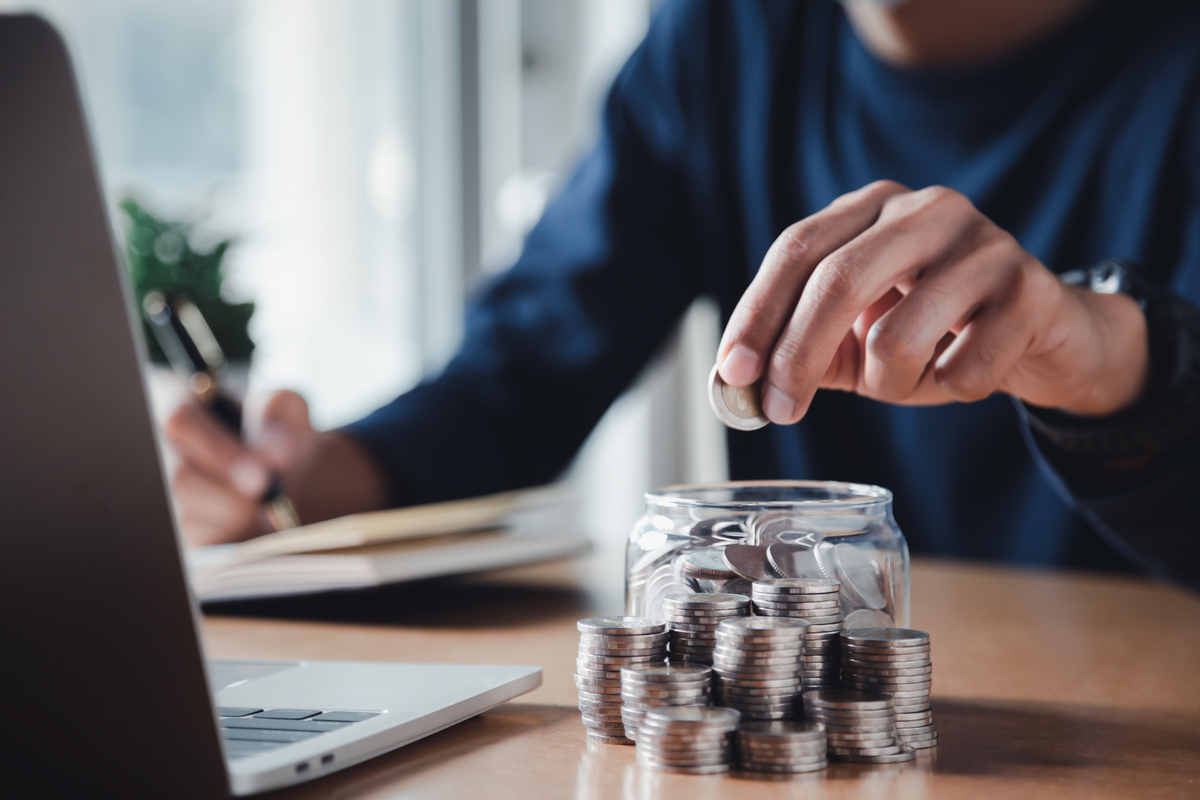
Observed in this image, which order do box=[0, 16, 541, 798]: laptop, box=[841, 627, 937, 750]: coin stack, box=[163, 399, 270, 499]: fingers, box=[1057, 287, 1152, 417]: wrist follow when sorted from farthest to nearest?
1. box=[163, 399, 270, 499]: fingers
2. box=[1057, 287, 1152, 417]: wrist
3. box=[841, 627, 937, 750]: coin stack
4. box=[0, 16, 541, 798]: laptop

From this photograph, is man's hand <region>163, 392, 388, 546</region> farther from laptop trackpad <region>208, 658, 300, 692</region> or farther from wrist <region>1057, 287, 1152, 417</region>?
wrist <region>1057, 287, 1152, 417</region>

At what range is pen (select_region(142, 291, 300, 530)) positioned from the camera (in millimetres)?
1035

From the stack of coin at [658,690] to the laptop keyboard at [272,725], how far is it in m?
0.12

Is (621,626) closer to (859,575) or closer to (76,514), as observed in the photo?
(859,575)

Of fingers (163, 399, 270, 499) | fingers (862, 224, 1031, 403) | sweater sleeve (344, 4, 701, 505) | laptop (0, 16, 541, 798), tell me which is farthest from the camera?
sweater sleeve (344, 4, 701, 505)

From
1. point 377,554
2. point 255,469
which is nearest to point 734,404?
point 377,554

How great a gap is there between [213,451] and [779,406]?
2.16 feet

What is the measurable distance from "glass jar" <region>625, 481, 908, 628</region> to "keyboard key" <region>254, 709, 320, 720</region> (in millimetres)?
173

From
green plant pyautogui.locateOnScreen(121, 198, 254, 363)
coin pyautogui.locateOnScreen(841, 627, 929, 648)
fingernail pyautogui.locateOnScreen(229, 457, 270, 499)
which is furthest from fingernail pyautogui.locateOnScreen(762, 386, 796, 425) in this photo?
green plant pyautogui.locateOnScreen(121, 198, 254, 363)

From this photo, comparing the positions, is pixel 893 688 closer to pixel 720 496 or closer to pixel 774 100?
pixel 720 496

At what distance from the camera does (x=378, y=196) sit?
2234mm

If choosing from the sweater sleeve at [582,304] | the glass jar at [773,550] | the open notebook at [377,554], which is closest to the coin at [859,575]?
the glass jar at [773,550]

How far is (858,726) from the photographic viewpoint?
0.42m

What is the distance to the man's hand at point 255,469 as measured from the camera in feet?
3.29
